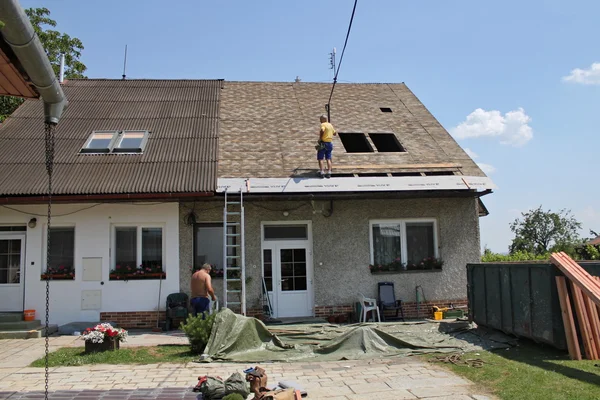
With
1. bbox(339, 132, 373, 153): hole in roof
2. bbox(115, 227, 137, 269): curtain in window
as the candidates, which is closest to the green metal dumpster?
bbox(339, 132, 373, 153): hole in roof

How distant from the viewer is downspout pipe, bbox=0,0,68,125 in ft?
13.6

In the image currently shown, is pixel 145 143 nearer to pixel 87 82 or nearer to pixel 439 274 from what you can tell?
pixel 87 82

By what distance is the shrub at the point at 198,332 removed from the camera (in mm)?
8922

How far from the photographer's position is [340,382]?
7.06 meters

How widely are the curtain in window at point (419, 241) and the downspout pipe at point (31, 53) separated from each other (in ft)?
31.7

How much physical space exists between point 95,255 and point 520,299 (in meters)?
9.35

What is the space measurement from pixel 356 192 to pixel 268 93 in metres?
7.13

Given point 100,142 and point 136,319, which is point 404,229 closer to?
point 136,319

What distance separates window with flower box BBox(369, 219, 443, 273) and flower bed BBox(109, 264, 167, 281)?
5267 mm

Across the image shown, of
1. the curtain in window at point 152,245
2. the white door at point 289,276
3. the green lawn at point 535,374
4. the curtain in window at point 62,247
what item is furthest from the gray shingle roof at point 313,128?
the green lawn at point 535,374

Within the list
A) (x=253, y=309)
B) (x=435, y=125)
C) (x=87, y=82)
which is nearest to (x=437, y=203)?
(x=435, y=125)

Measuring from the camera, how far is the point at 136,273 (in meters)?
12.1

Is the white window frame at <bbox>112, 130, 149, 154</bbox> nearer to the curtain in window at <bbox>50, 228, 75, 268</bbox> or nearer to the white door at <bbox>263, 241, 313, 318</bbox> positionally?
the curtain in window at <bbox>50, 228, 75, 268</bbox>

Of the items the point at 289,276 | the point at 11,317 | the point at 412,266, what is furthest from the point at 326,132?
the point at 11,317
